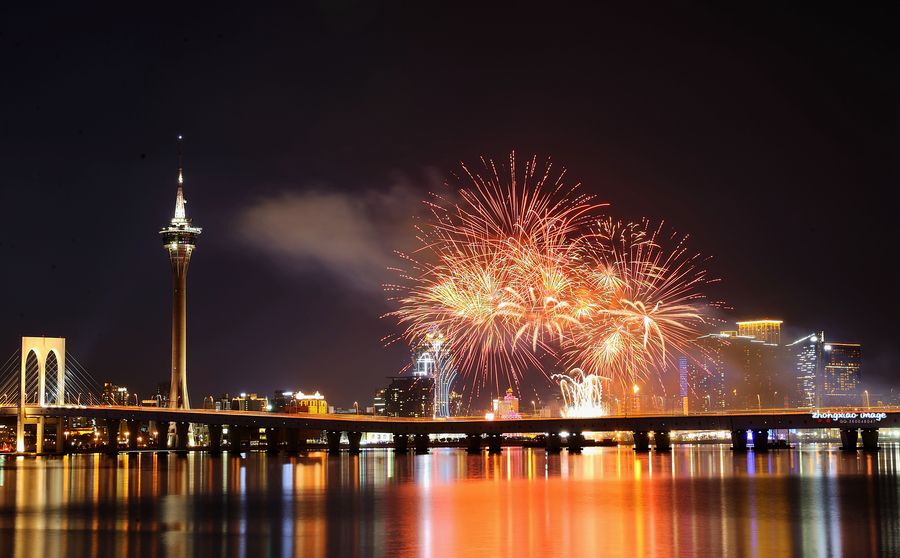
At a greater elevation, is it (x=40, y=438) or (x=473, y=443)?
(x=40, y=438)

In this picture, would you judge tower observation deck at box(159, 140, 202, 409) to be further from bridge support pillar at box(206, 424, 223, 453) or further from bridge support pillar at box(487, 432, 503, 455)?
bridge support pillar at box(487, 432, 503, 455)

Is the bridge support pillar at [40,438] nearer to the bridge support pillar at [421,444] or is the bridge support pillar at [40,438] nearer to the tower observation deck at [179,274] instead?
the tower observation deck at [179,274]

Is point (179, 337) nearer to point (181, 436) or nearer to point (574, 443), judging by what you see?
point (181, 436)

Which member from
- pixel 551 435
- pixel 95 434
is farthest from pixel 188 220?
pixel 551 435

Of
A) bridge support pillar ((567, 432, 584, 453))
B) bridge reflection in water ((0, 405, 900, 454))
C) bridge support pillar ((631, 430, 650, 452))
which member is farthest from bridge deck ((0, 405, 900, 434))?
bridge support pillar ((631, 430, 650, 452))

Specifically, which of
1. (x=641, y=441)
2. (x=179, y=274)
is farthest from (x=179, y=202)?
(x=641, y=441)

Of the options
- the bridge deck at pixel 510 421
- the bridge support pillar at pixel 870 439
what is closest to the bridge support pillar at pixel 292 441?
the bridge deck at pixel 510 421

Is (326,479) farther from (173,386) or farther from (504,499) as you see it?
(173,386)
